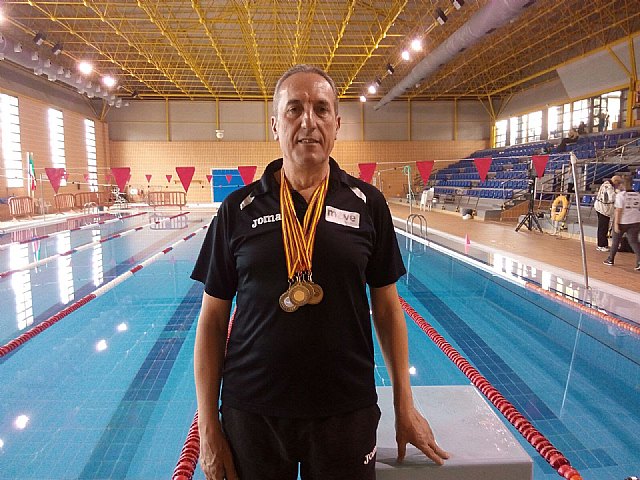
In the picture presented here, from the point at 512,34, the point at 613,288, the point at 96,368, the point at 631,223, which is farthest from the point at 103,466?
the point at 512,34

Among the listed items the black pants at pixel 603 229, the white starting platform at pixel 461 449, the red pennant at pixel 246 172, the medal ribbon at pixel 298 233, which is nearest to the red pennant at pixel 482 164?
the black pants at pixel 603 229

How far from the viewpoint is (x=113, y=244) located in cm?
1010

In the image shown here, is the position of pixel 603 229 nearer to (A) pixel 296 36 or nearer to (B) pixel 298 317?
(B) pixel 298 317

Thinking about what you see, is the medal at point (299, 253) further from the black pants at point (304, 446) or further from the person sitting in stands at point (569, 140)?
the person sitting in stands at point (569, 140)

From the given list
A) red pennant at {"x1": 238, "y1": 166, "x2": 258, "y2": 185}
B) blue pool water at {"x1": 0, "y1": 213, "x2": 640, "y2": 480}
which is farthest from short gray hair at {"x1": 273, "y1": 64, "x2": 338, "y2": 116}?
red pennant at {"x1": 238, "y1": 166, "x2": 258, "y2": 185}

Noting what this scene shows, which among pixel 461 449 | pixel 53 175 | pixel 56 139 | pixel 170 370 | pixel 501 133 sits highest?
pixel 501 133

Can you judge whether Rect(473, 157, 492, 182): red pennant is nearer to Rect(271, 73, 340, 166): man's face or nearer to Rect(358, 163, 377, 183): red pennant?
Rect(358, 163, 377, 183): red pennant

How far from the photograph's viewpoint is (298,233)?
1094 millimetres

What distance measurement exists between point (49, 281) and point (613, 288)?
7311mm

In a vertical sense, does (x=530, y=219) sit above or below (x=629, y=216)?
below

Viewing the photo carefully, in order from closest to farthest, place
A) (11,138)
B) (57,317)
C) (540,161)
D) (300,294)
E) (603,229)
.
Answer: (300,294)
(57,317)
(603,229)
(540,161)
(11,138)

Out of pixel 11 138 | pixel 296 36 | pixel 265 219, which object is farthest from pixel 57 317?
pixel 11 138

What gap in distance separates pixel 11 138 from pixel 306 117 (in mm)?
17859

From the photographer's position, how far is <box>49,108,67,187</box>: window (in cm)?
1830
